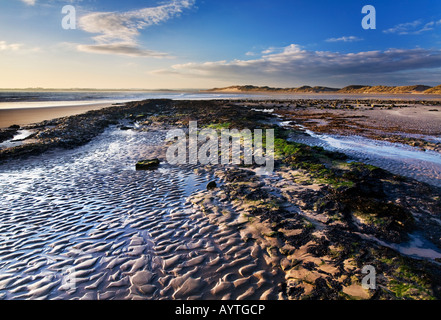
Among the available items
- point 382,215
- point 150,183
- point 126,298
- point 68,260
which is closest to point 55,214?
point 68,260

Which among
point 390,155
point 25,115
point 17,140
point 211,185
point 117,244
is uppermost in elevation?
point 25,115

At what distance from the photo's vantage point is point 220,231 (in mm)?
5758

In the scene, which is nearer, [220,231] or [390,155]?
[220,231]

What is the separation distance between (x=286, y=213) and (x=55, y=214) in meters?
6.48

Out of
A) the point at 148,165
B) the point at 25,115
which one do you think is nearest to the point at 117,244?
the point at 148,165

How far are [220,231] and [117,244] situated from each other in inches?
93.6

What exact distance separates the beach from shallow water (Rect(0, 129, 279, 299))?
0.03m

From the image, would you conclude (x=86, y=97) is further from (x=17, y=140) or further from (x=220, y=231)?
(x=220, y=231)

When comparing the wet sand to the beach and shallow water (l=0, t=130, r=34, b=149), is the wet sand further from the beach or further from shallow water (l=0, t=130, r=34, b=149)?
the beach

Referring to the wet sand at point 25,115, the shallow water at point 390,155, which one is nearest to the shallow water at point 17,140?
the wet sand at point 25,115

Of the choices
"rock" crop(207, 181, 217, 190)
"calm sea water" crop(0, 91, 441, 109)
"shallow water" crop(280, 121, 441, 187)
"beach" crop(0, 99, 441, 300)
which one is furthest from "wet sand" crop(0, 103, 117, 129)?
"shallow water" crop(280, 121, 441, 187)

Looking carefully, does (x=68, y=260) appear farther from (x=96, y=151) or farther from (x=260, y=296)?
(x=96, y=151)

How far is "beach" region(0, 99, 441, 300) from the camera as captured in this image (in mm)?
4043
